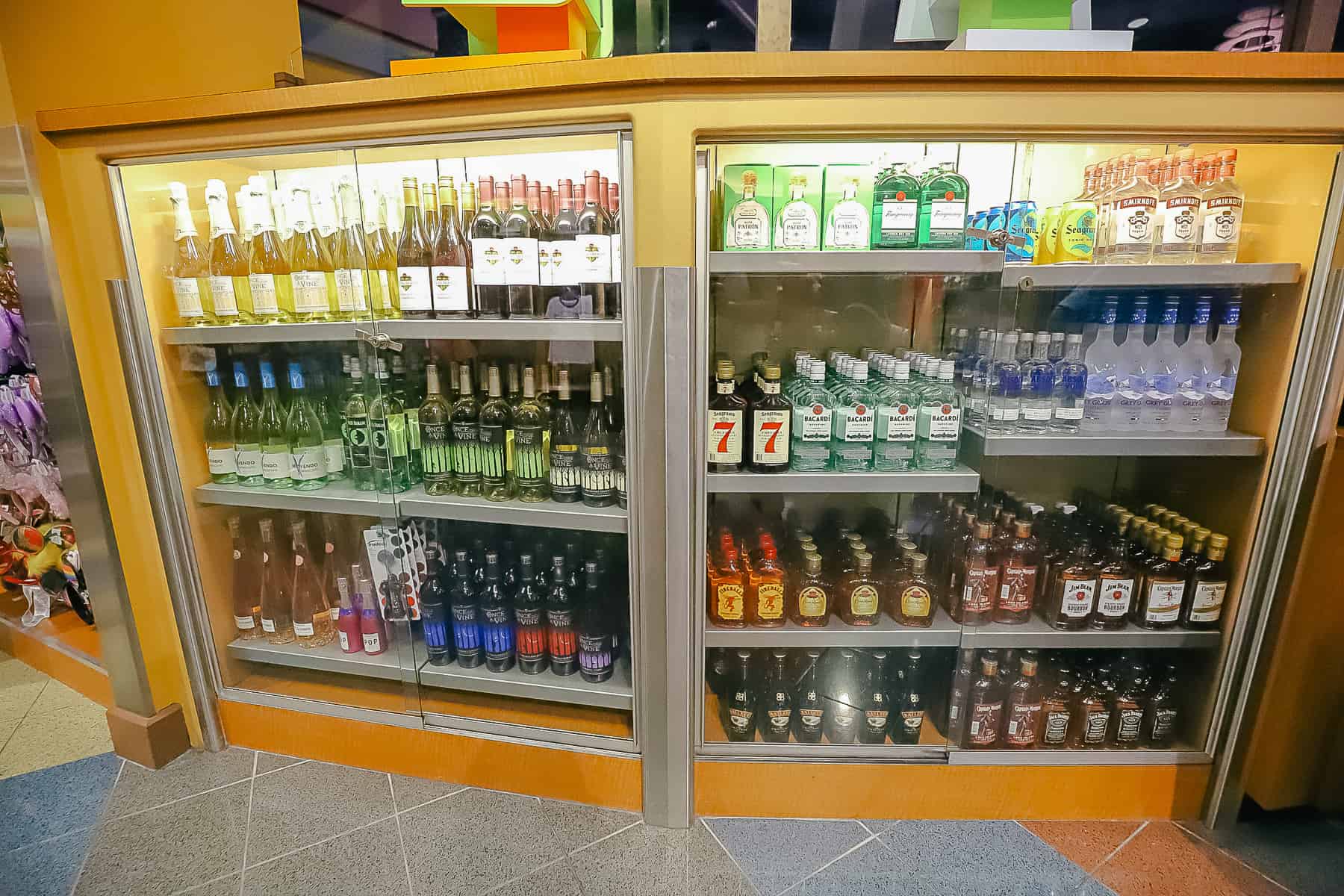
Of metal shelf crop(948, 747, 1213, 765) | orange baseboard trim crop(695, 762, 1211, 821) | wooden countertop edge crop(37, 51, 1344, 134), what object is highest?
wooden countertop edge crop(37, 51, 1344, 134)

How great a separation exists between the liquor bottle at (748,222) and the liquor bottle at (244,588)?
1806 millimetres

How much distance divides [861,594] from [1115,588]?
65cm

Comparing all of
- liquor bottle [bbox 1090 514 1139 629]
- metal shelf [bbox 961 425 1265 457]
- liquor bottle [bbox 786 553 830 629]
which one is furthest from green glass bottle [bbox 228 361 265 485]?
liquor bottle [bbox 1090 514 1139 629]

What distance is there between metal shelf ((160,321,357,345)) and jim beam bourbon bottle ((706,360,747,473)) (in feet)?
3.34

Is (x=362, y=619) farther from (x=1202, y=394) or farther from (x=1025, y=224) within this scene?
(x=1202, y=394)

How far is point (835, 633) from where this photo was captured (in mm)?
1680

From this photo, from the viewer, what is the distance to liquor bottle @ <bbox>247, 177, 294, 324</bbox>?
5.89 feet

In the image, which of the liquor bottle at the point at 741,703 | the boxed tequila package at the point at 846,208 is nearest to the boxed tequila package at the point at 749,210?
the boxed tequila package at the point at 846,208

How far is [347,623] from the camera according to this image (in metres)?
2.00

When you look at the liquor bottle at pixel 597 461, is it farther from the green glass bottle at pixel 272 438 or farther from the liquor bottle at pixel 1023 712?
the liquor bottle at pixel 1023 712

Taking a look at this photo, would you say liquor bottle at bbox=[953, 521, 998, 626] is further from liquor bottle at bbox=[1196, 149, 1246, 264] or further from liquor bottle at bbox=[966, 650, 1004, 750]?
liquor bottle at bbox=[1196, 149, 1246, 264]

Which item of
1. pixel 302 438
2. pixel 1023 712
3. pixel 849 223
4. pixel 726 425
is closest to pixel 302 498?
pixel 302 438

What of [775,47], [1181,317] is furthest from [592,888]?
[775,47]

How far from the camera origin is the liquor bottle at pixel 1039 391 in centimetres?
163
